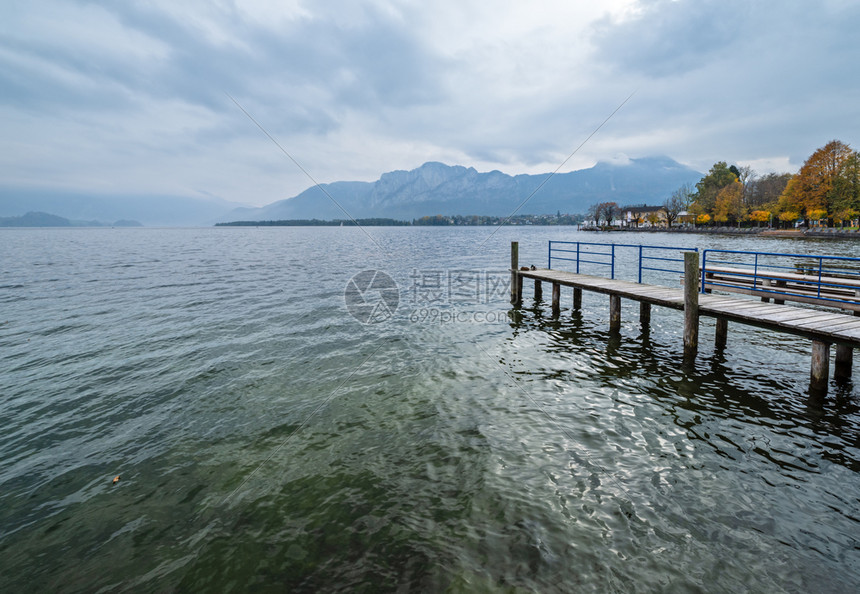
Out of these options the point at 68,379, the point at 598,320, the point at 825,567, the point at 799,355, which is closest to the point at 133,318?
the point at 68,379

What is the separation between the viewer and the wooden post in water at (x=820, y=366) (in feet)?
30.7

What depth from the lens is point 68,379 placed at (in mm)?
11398

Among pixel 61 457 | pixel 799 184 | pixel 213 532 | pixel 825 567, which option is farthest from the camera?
pixel 799 184

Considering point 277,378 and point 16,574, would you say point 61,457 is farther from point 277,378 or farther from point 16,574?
point 277,378

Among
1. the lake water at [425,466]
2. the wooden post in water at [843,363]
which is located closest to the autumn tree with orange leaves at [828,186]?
the lake water at [425,466]

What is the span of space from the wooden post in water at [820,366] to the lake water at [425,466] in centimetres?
28

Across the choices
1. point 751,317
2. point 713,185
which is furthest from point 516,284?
point 713,185

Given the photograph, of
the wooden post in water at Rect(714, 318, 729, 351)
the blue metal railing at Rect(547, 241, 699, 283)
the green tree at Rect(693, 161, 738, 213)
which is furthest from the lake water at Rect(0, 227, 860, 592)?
the green tree at Rect(693, 161, 738, 213)

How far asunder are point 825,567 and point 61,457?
12.1 m
